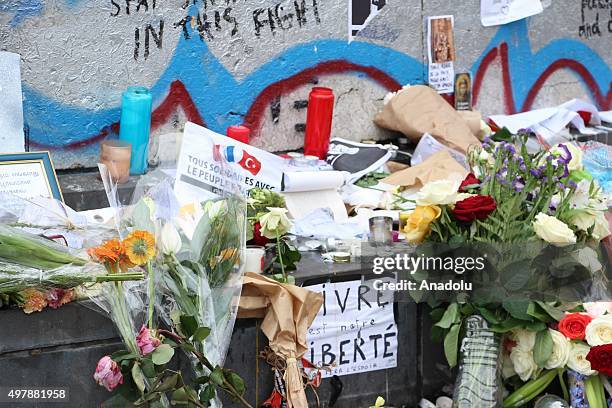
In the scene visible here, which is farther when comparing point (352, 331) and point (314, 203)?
point (314, 203)

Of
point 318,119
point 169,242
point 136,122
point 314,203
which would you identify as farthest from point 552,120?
point 169,242

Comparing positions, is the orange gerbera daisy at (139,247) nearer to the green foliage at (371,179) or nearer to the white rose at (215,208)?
the white rose at (215,208)

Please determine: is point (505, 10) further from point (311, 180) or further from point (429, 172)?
point (311, 180)

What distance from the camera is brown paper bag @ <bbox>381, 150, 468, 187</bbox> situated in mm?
5316

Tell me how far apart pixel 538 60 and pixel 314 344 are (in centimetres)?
360

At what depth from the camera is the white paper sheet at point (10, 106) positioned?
187 inches

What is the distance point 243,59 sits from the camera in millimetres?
5637

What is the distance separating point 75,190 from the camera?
196 inches

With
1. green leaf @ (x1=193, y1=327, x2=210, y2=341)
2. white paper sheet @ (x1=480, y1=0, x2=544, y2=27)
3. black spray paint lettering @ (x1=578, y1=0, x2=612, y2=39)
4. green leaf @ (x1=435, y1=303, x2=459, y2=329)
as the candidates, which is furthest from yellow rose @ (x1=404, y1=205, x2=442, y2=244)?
black spray paint lettering @ (x1=578, y1=0, x2=612, y2=39)

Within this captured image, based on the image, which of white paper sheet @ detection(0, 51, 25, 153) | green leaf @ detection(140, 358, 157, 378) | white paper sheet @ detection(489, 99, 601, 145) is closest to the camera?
green leaf @ detection(140, 358, 157, 378)

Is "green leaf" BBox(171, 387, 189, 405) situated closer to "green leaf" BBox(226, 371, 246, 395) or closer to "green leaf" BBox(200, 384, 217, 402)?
"green leaf" BBox(200, 384, 217, 402)

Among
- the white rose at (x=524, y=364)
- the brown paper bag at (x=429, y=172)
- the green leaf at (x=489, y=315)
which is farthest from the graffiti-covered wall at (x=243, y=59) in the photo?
the white rose at (x=524, y=364)

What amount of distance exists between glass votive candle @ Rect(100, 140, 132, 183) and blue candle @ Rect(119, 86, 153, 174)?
9 centimetres

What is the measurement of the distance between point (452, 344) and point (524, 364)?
0.30 metres
